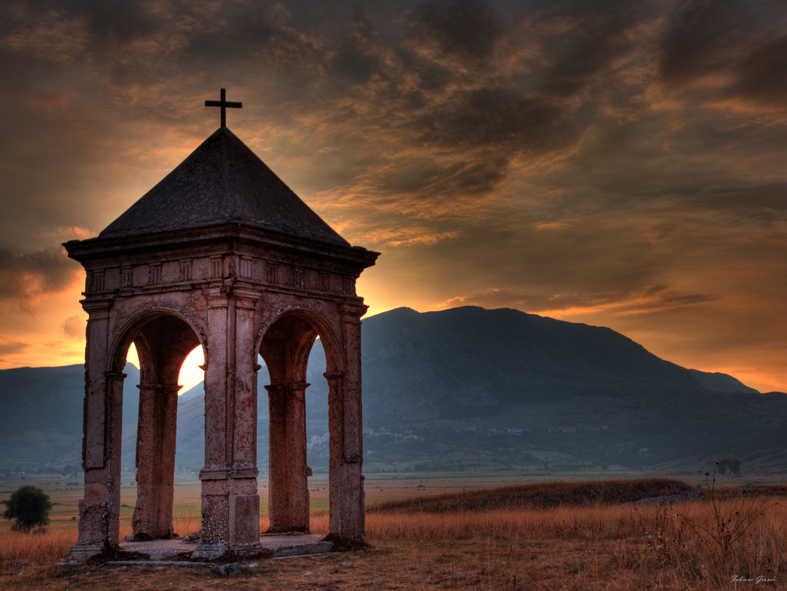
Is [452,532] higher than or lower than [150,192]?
lower

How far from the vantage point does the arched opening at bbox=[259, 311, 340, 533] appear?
17.2 meters

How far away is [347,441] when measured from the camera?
15.4 meters

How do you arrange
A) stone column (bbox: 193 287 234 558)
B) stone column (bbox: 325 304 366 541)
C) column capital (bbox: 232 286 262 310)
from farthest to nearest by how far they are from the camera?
stone column (bbox: 325 304 366 541) → column capital (bbox: 232 286 262 310) → stone column (bbox: 193 287 234 558)

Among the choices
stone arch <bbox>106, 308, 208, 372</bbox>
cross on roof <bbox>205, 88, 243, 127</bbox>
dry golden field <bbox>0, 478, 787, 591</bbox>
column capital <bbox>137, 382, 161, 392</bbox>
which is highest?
cross on roof <bbox>205, 88, 243, 127</bbox>

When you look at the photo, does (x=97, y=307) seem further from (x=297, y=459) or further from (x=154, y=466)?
(x=297, y=459)

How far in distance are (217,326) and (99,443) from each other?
342 cm

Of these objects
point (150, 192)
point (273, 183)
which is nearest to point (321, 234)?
point (273, 183)

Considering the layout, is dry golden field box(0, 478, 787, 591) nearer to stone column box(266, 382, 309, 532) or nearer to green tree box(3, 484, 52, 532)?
stone column box(266, 382, 309, 532)

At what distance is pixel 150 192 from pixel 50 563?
305 inches

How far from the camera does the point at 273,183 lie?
1653 cm

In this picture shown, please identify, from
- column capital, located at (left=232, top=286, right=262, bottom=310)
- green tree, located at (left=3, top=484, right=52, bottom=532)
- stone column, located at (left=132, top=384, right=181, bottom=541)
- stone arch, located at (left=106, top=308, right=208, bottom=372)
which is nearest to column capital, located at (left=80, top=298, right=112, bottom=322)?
stone arch, located at (left=106, top=308, right=208, bottom=372)

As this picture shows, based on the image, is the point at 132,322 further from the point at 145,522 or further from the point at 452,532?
the point at 452,532

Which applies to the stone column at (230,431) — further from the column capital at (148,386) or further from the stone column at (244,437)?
the column capital at (148,386)

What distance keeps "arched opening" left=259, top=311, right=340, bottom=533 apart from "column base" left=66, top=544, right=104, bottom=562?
4240 millimetres
